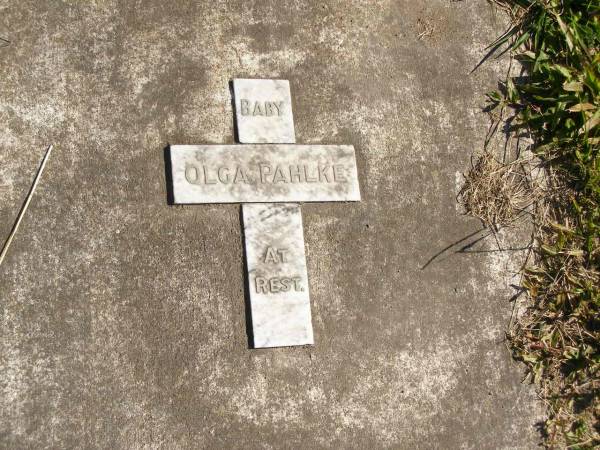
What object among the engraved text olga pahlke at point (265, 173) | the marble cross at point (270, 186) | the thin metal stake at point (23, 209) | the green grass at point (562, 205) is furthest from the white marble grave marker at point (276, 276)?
the green grass at point (562, 205)

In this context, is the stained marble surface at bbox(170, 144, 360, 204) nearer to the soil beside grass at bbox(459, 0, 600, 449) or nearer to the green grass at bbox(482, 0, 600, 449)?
the soil beside grass at bbox(459, 0, 600, 449)

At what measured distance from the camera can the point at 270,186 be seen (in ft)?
9.98

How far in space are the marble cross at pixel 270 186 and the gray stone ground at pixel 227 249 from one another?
2.6 inches

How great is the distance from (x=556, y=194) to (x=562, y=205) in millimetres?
63

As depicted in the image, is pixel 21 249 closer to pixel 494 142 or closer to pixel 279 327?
pixel 279 327

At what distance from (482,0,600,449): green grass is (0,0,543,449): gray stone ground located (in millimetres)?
149

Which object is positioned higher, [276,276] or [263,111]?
[263,111]

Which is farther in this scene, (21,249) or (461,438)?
(461,438)

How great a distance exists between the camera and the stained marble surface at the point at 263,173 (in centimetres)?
295

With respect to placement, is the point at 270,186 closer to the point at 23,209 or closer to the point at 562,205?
the point at 23,209

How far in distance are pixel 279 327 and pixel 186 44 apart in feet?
4.43

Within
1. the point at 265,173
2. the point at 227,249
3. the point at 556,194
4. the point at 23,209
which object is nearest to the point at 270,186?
the point at 265,173

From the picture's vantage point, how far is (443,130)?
333cm

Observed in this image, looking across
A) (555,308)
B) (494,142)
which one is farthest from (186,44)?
(555,308)
